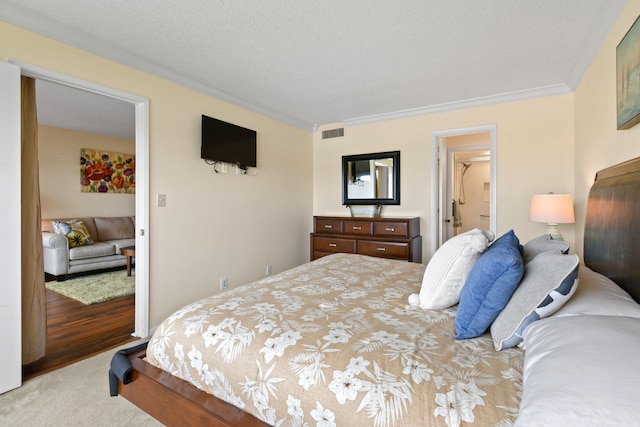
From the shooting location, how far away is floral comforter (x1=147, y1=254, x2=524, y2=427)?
0.80 metres

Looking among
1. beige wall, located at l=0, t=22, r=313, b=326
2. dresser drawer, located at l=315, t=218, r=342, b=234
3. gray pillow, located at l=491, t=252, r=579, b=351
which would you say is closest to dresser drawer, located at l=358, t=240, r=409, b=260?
dresser drawer, located at l=315, t=218, r=342, b=234

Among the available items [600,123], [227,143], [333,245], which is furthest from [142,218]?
[600,123]

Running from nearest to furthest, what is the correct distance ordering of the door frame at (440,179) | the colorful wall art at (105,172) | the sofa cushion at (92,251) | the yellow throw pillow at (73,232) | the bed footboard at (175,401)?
the bed footboard at (175,401), the door frame at (440,179), the sofa cushion at (92,251), the yellow throw pillow at (73,232), the colorful wall art at (105,172)

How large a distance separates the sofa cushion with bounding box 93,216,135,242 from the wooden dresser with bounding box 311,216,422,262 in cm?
374

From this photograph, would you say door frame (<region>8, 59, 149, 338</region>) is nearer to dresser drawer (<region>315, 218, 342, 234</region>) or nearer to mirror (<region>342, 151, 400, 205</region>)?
dresser drawer (<region>315, 218, 342, 234</region>)

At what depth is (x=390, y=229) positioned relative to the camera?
11.9 ft

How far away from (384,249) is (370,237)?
242 millimetres

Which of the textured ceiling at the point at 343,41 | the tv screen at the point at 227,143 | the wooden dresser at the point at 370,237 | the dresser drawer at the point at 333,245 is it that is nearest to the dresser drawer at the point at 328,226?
the wooden dresser at the point at 370,237

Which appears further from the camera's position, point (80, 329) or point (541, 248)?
point (80, 329)

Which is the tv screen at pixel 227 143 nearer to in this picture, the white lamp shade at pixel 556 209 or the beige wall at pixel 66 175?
the white lamp shade at pixel 556 209

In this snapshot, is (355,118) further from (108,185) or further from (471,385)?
(108,185)

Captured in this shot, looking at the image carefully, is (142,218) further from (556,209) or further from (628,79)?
(556,209)

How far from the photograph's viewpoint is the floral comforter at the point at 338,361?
2.64 ft

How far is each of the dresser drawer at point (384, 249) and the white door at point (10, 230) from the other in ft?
9.89
